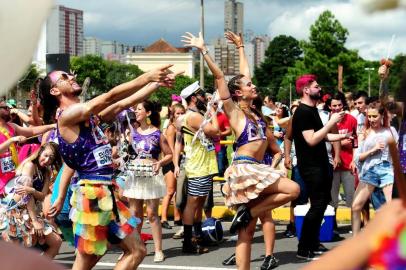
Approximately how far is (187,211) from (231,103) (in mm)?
2303

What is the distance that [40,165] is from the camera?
20.9ft

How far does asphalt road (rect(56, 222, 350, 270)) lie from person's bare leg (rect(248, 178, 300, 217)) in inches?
46.5

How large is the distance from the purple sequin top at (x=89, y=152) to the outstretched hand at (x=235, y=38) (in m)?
2.43

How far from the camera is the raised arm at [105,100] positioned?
491cm

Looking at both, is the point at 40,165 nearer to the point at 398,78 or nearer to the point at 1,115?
the point at 1,115

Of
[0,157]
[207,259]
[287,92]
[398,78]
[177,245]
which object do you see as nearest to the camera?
[398,78]

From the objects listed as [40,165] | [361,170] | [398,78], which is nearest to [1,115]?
[40,165]

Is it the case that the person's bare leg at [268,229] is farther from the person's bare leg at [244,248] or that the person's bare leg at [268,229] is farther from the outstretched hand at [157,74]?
the outstretched hand at [157,74]

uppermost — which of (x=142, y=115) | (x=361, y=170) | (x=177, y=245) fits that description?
(x=142, y=115)

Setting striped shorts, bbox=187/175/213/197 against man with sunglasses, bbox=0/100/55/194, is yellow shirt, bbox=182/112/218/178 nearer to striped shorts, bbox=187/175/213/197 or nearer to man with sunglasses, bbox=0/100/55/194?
striped shorts, bbox=187/175/213/197

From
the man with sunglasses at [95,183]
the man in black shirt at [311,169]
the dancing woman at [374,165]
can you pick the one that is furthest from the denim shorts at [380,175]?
the man with sunglasses at [95,183]

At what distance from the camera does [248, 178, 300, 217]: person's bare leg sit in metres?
6.32

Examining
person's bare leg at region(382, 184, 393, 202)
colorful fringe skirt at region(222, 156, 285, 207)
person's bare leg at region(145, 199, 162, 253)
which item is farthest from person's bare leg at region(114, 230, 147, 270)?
person's bare leg at region(382, 184, 393, 202)

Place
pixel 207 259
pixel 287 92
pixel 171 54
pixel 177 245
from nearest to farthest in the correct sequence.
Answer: pixel 207 259 < pixel 177 245 < pixel 287 92 < pixel 171 54
